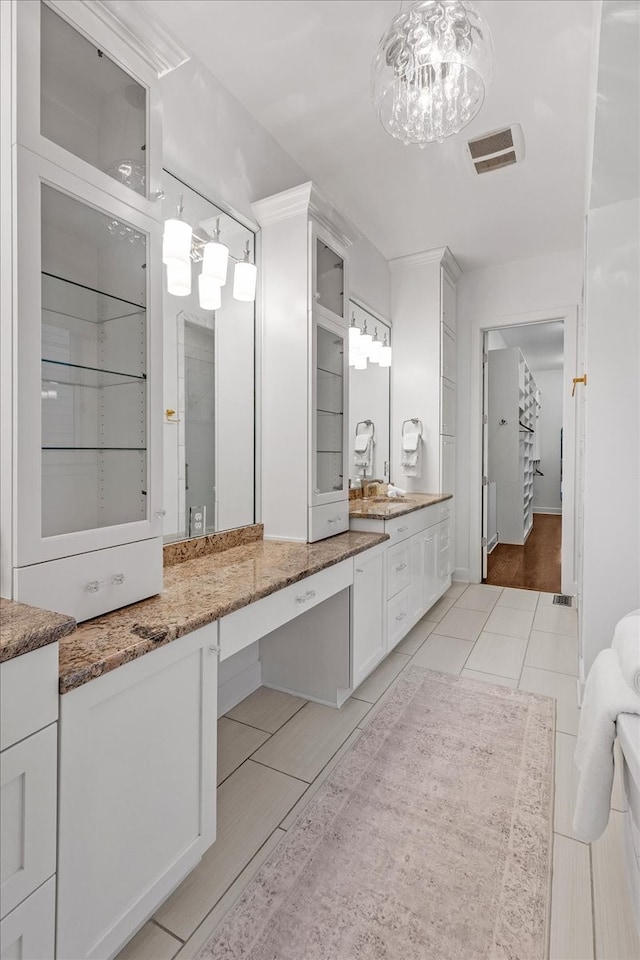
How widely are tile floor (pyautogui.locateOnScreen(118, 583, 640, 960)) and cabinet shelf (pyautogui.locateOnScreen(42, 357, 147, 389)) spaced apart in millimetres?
1486

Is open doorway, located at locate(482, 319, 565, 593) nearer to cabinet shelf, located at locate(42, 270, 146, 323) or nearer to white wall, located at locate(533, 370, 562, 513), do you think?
white wall, located at locate(533, 370, 562, 513)

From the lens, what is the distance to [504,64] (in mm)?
2123

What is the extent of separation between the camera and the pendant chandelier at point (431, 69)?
146 cm

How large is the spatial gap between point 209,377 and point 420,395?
7.95 ft

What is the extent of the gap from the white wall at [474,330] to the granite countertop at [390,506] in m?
0.65

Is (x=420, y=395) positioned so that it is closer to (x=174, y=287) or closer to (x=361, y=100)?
(x=361, y=100)

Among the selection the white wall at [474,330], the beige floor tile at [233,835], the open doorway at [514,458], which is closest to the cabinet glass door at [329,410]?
the beige floor tile at [233,835]

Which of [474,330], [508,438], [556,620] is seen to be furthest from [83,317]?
[508,438]

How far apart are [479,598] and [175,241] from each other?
3.53 metres

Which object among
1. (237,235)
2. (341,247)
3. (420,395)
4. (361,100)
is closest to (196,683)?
(237,235)

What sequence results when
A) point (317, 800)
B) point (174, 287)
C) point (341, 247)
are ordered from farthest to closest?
point (341, 247)
point (174, 287)
point (317, 800)

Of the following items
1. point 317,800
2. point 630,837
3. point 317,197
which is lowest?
point 317,800

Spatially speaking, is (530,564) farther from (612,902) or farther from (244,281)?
(244,281)

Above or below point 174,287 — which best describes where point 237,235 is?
above
